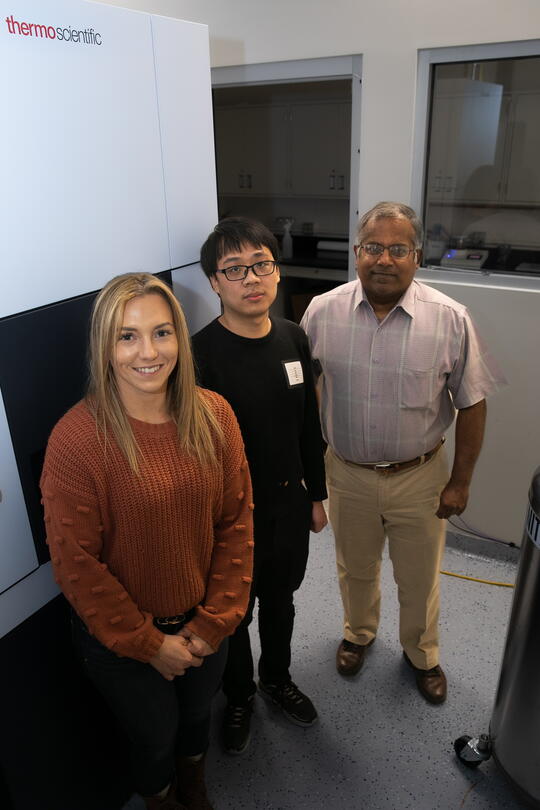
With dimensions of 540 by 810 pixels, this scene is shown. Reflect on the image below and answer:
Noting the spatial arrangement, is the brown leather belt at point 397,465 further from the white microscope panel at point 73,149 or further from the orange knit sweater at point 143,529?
the white microscope panel at point 73,149

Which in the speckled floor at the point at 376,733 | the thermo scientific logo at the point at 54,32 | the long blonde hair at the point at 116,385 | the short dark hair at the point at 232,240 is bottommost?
the speckled floor at the point at 376,733

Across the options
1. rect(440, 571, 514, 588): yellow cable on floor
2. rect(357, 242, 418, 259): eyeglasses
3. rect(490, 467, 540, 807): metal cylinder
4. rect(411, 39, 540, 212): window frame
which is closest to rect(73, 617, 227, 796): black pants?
rect(490, 467, 540, 807): metal cylinder

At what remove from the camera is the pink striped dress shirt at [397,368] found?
1745 mm

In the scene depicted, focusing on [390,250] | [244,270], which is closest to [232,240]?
[244,270]

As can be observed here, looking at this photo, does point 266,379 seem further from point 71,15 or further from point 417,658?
point 417,658

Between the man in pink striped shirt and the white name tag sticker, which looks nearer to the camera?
the white name tag sticker

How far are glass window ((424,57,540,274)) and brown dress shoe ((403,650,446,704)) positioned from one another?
156 centimetres

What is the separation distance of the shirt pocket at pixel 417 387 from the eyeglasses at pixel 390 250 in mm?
313

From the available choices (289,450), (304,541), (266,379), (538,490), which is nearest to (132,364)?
(266,379)

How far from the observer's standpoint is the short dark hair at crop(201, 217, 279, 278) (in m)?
1.48

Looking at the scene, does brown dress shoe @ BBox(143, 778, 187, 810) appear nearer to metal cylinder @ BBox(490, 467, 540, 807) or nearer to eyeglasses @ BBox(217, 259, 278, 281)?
metal cylinder @ BBox(490, 467, 540, 807)

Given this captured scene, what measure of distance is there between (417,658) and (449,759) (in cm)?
31

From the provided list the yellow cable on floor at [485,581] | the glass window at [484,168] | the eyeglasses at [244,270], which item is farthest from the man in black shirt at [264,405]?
the glass window at [484,168]

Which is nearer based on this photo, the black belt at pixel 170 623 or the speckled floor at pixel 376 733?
the black belt at pixel 170 623
